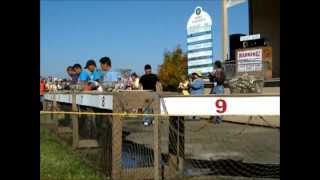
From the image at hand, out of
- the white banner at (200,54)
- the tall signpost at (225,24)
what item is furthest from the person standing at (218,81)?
the tall signpost at (225,24)

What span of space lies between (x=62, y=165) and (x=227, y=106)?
8.98ft

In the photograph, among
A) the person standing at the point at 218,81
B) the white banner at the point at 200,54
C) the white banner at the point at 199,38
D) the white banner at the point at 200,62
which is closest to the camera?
the person standing at the point at 218,81

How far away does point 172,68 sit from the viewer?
1764 inches

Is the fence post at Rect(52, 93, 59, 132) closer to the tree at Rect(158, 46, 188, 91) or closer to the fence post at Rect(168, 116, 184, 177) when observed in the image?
the fence post at Rect(168, 116, 184, 177)

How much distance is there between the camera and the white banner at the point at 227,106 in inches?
261

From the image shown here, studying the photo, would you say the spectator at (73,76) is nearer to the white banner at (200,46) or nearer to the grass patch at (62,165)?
the grass patch at (62,165)

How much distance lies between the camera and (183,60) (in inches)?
1826

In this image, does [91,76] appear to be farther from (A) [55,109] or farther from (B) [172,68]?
(B) [172,68]

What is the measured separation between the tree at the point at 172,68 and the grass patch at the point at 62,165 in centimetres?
3102

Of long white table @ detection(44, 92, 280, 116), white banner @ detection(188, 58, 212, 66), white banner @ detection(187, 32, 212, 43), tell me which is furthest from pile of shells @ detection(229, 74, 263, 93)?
white banner @ detection(188, 58, 212, 66)

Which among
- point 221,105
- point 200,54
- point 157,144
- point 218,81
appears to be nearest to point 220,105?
point 221,105
